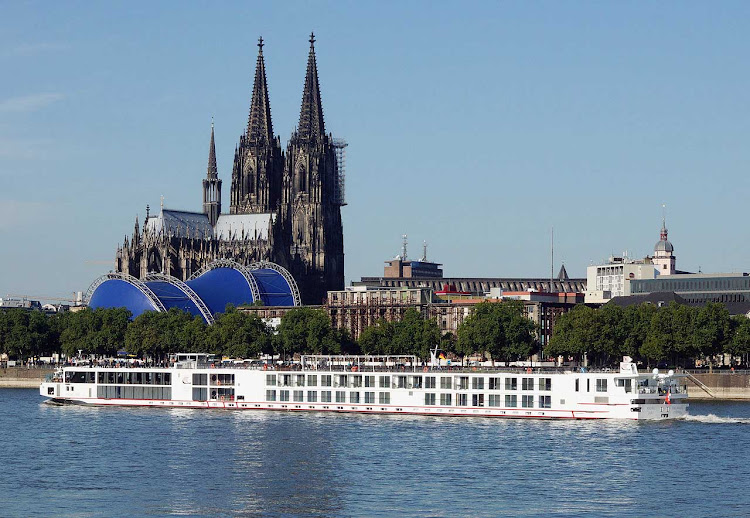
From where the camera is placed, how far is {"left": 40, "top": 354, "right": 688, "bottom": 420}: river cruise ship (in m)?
95.4

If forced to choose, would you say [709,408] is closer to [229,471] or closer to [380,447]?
[380,447]

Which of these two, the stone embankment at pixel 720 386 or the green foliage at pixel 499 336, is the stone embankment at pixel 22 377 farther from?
the stone embankment at pixel 720 386

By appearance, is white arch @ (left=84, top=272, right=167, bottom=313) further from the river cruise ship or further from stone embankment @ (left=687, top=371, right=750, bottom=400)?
stone embankment @ (left=687, top=371, right=750, bottom=400)

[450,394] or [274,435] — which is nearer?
[274,435]

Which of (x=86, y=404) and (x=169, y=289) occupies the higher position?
(x=169, y=289)

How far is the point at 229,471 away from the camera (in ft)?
236

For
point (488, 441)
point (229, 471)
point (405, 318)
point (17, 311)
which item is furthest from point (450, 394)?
point (17, 311)

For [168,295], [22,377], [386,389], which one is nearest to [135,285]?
[168,295]

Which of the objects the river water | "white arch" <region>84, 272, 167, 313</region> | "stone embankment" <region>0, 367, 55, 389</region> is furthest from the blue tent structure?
the river water

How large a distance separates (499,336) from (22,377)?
181 ft

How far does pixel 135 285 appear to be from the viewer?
192 meters

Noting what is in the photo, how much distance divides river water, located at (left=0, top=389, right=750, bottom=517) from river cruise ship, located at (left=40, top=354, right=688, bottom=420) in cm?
212

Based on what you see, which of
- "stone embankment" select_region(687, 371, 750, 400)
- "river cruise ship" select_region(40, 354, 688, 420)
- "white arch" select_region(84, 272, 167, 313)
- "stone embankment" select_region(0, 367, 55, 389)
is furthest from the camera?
"white arch" select_region(84, 272, 167, 313)

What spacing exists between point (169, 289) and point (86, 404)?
81.8 meters
